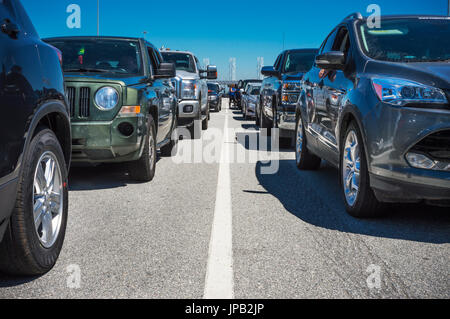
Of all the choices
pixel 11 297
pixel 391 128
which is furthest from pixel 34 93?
pixel 391 128

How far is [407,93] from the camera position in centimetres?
407

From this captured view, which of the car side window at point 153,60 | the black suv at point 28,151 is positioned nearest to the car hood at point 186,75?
the car side window at point 153,60

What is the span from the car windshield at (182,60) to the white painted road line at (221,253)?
25.7 ft

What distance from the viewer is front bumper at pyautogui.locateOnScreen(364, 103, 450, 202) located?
12.9 ft

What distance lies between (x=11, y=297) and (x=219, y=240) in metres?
1.65

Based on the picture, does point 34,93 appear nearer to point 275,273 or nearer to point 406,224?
point 275,273

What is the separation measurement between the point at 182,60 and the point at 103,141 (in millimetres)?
8293

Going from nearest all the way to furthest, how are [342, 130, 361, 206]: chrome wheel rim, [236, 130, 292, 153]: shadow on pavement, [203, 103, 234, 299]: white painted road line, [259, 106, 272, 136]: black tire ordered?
[203, 103, 234, 299]: white painted road line → [342, 130, 361, 206]: chrome wheel rim → [236, 130, 292, 153]: shadow on pavement → [259, 106, 272, 136]: black tire

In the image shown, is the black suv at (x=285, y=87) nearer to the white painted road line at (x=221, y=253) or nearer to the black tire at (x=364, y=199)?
the white painted road line at (x=221, y=253)

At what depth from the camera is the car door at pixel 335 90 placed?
519 centimetres

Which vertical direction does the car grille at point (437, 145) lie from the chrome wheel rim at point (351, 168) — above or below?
above

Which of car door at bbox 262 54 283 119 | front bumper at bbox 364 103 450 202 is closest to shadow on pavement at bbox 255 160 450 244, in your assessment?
front bumper at bbox 364 103 450 202

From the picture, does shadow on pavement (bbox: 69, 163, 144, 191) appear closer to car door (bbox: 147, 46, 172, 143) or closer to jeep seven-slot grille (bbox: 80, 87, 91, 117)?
car door (bbox: 147, 46, 172, 143)

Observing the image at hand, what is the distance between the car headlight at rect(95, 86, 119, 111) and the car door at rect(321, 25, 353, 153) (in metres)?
2.40
